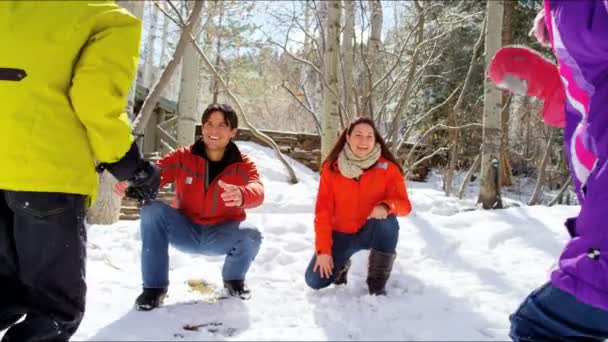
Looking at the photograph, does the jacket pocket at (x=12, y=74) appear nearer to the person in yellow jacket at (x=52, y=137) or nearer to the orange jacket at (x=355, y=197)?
the person in yellow jacket at (x=52, y=137)

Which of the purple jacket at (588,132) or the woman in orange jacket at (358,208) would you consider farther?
the woman in orange jacket at (358,208)

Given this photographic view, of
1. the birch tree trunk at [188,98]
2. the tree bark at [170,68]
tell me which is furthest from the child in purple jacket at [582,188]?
the birch tree trunk at [188,98]

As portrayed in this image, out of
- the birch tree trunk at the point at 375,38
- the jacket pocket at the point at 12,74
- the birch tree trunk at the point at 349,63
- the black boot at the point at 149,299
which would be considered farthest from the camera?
the birch tree trunk at the point at 375,38

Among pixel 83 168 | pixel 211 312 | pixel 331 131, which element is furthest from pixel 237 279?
pixel 331 131

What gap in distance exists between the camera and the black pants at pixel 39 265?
1395 mm

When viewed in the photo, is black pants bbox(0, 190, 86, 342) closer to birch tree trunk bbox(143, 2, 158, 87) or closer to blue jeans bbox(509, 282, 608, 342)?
blue jeans bbox(509, 282, 608, 342)

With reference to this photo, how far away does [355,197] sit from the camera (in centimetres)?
286

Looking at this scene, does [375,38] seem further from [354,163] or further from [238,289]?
[238,289]

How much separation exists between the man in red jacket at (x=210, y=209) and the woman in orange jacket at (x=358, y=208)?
405 mm

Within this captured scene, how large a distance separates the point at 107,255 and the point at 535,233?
9.91ft

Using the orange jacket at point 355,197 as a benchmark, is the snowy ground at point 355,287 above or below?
below

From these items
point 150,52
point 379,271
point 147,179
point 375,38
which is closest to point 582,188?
point 147,179

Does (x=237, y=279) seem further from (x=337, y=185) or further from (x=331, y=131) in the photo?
(x=331, y=131)

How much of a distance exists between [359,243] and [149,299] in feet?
3.96
